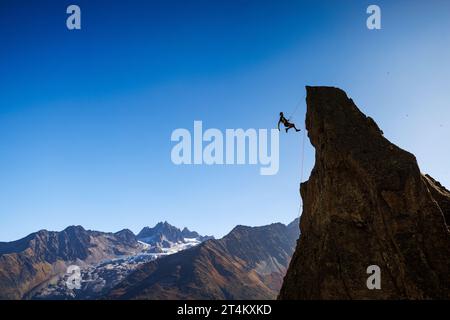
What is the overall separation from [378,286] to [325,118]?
17.5 m

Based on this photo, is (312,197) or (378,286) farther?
(312,197)

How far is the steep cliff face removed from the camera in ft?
105

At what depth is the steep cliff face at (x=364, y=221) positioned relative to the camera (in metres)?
32.2

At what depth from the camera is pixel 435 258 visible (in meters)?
31.8

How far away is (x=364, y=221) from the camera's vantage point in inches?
1422

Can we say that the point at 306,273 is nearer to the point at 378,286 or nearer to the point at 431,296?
the point at 378,286

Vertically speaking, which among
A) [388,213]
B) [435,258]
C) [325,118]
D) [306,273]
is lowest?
[306,273]

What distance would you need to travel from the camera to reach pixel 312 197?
44.5 m

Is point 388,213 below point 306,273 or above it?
above

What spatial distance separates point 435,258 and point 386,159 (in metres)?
9.34
